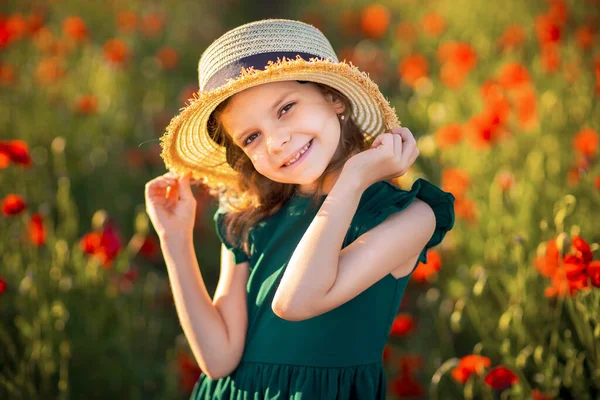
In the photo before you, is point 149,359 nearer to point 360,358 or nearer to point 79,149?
point 360,358

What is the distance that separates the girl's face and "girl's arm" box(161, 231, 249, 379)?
38 centimetres

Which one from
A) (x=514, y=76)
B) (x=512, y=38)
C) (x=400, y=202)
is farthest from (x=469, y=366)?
(x=512, y=38)

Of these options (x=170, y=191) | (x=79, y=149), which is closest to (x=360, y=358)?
(x=170, y=191)

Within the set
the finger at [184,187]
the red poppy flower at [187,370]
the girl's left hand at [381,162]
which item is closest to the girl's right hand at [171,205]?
the finger at [184,187]

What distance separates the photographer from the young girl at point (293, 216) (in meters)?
1.52

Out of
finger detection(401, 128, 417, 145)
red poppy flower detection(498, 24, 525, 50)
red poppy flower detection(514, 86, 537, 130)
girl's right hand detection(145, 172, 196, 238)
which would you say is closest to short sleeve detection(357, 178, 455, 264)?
finger detection(401, 128, 417, 145)

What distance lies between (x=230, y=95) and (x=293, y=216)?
0.36 m

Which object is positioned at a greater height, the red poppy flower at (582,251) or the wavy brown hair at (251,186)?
the wavy brown hair at (251,186)

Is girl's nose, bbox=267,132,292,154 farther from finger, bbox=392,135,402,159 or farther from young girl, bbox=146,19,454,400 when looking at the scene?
finger, bbox=392,135,402,159

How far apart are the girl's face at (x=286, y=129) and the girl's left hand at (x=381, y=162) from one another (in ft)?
0.28

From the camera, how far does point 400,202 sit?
5.34 ft

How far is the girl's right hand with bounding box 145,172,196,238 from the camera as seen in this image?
1853mm

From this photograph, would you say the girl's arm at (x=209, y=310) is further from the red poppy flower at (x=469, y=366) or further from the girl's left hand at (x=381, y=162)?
the red poppy flower at (x=469, y=366)

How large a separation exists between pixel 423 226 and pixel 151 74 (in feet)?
11.1
